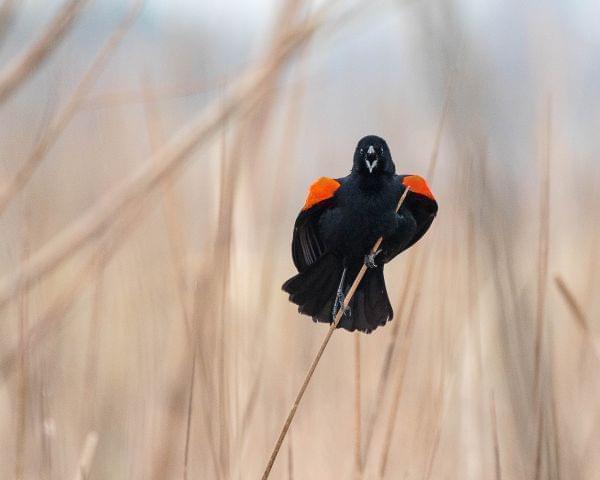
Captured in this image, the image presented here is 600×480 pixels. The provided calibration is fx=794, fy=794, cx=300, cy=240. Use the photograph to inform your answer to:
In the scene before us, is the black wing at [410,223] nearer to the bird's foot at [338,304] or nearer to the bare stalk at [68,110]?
the bird's foot at [338,304]

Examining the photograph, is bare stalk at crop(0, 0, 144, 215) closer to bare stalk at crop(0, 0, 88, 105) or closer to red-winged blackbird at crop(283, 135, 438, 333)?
bare stalk at crop(0, 0, 88, 105)

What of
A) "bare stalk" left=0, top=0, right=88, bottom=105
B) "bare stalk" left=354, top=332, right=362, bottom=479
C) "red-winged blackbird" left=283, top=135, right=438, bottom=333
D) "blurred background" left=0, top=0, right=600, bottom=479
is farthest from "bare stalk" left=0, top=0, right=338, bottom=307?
"red-winged blackbird" left=283, top=135, right=438, bottom=333

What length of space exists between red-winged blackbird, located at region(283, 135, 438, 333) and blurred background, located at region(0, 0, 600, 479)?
0.19 ft

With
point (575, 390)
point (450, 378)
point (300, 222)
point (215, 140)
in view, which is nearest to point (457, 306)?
point (450, 378)

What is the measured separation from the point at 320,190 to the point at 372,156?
12 centimetres

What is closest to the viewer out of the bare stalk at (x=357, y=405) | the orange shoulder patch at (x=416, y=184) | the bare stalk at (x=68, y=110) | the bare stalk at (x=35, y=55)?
the bare stalk at (x=35, y=55)

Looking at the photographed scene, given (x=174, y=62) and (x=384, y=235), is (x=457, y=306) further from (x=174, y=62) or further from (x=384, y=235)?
(x=174, y=62)

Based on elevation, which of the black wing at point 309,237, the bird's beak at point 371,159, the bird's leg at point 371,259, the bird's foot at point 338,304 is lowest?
the bird's foot at point 338,304

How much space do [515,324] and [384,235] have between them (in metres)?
0.28

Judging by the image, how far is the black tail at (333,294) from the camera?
47.0 inches

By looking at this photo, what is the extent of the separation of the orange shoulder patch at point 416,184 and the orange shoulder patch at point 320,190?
0.40 ft

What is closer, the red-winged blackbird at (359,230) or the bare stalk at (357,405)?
the bare stalk at (357,405)

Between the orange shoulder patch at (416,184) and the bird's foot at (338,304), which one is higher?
the orange shoulder patch at (416,184)

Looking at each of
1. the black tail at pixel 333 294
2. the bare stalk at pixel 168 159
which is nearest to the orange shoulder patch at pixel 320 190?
the black tail at pixel 333 294
